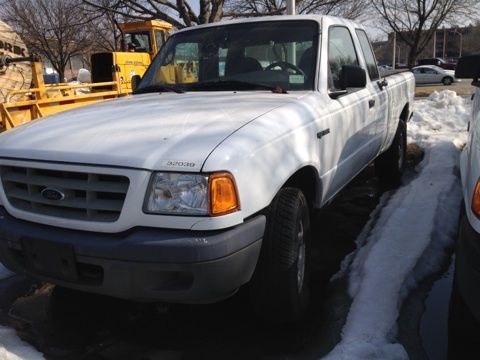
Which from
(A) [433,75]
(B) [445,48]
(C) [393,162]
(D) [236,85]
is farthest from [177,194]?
(B) [445,48]

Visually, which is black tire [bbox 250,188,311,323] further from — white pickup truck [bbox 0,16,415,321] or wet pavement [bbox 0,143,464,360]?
wet pavement [bbox 0,143,464,360]

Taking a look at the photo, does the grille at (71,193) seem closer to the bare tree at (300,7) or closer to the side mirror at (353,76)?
the side mirror at (353,76)

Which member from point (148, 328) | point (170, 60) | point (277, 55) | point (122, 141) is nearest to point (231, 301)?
point (148, 328)

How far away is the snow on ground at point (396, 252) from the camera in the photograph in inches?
112

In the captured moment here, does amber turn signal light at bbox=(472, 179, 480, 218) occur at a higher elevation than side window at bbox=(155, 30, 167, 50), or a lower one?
lower

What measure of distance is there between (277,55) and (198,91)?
2.19 ft

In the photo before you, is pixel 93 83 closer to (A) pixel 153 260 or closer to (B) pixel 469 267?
(A) pixel 153 260

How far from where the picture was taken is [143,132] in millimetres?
2713

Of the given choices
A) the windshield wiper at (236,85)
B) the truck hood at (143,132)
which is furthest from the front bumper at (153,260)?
the windshield wiper at (236,85)

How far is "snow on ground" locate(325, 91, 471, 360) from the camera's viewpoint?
2852 millimetres

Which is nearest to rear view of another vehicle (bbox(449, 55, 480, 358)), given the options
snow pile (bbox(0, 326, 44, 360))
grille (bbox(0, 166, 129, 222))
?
grille (bbox(0, 166, 129, 222))

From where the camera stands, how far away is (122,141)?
2604mm

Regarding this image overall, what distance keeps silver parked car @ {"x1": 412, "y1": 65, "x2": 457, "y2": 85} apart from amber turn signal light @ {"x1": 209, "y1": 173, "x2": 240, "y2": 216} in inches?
1255

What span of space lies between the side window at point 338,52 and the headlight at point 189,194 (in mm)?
1760
